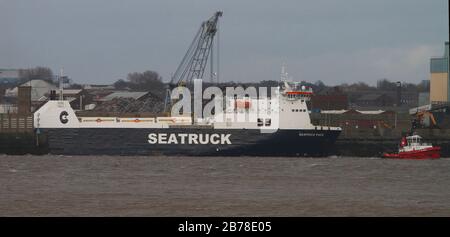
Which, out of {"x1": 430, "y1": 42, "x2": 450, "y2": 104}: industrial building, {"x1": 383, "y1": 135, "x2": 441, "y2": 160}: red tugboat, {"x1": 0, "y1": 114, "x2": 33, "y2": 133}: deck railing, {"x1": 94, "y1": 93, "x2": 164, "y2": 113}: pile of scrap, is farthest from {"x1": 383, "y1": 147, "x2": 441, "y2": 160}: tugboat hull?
{"x1": 430, "y1": 42, "x2": 450, "y2": 104}: industrial building

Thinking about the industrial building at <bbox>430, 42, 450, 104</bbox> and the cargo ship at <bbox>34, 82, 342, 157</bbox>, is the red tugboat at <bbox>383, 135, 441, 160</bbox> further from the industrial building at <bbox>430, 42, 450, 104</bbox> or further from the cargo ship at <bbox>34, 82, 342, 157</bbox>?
the industrial building at <bbox>430, 42, 450, 104</bbox>

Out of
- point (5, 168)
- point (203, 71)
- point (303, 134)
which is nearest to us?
point (5, 168)

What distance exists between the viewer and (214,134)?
47656mm

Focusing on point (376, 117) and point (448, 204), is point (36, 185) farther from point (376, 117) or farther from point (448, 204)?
point (376, 117)

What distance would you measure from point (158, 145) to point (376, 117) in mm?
24331

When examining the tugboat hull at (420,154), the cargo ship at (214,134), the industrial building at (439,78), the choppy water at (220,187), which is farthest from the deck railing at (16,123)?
the industrial building at (439,78)

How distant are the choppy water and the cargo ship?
124 inches

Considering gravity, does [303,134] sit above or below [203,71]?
below

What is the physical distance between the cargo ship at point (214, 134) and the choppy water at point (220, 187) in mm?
3142

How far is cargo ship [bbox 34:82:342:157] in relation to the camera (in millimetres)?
47375

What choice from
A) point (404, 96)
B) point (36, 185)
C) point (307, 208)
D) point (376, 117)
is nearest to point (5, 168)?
point (36, 185)

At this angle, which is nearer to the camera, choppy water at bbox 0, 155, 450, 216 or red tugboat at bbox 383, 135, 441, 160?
choppy water at bbox 0, 155, 450, 216

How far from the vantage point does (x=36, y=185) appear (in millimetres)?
29500

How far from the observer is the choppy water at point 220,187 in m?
23.1
